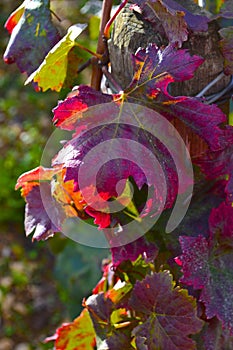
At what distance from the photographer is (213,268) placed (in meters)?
1.01

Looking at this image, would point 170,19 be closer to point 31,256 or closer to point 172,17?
point 172,17

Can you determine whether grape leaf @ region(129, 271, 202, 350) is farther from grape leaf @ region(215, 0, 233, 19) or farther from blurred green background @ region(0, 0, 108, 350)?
blurred green background @ region(0, 0, 108, 350)

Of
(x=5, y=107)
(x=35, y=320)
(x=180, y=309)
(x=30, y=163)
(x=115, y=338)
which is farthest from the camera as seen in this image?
(x=5, y=107)

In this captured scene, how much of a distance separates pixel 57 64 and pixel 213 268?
1.49 ft

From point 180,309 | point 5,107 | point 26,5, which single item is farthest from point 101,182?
point 5,107

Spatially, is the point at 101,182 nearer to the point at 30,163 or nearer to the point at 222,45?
the point at 222,45

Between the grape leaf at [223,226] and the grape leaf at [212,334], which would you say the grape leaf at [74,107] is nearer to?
the grape leaf at [223,226]

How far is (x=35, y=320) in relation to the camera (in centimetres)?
306

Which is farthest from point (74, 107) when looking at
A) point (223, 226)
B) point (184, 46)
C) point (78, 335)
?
point (78, 335)

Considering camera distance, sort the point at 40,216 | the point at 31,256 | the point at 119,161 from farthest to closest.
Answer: the point at 31,256
the point at 40,216
the point at 119,161

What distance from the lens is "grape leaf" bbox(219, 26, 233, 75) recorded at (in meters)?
0.95

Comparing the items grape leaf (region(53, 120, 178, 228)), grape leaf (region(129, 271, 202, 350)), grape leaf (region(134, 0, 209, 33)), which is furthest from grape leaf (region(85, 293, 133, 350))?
grape leaf (region(134, 0, 209, 33))

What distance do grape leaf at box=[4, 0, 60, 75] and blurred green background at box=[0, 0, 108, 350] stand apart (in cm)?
141

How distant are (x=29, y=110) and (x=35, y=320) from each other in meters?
1.54
